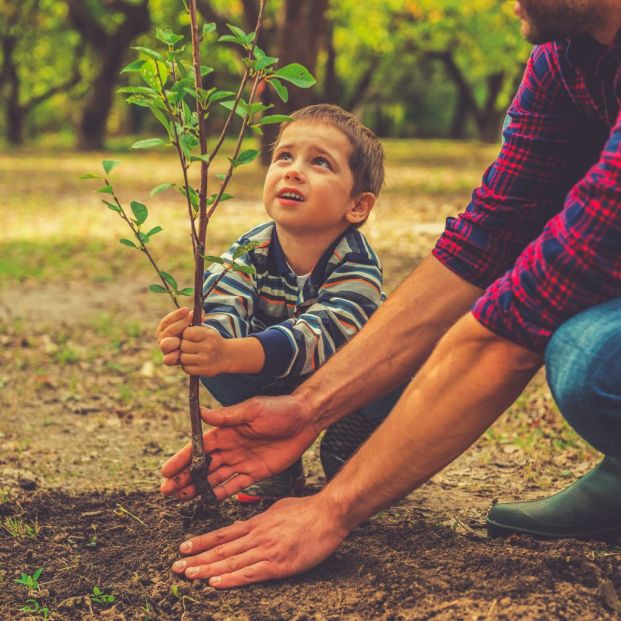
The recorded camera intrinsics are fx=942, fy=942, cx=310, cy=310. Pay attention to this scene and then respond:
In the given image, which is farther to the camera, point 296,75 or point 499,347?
point 296,75

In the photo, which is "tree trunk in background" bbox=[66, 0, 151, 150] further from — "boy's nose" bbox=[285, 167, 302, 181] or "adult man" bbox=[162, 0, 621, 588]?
"adult man" bbox=[162, 0, 621, 588]

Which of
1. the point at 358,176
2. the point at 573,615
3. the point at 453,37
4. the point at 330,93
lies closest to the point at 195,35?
the point at 358,176

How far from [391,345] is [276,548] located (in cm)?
67

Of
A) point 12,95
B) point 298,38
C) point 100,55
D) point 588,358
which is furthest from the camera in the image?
point 12,95

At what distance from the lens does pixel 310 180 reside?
2809 millimetres

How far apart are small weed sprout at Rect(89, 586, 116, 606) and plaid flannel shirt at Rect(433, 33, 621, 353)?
3.62 feet

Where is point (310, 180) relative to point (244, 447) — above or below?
above

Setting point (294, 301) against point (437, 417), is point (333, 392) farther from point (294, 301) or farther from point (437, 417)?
point (437, 417)

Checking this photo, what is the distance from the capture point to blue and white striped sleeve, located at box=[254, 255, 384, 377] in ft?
8.51

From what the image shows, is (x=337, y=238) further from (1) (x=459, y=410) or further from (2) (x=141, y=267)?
(2) (x=141, y=267)

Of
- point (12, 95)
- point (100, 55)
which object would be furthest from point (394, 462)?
point (12, 95)

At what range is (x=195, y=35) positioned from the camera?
7.21 ft

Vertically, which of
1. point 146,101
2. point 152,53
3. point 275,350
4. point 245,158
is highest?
point 152,53

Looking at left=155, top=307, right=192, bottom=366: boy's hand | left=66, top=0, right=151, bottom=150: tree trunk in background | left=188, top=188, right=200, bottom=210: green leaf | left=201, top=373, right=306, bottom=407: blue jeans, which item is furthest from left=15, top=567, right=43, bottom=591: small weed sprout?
left=66, top=0, right=151, bottom=150: tree trunk in background
